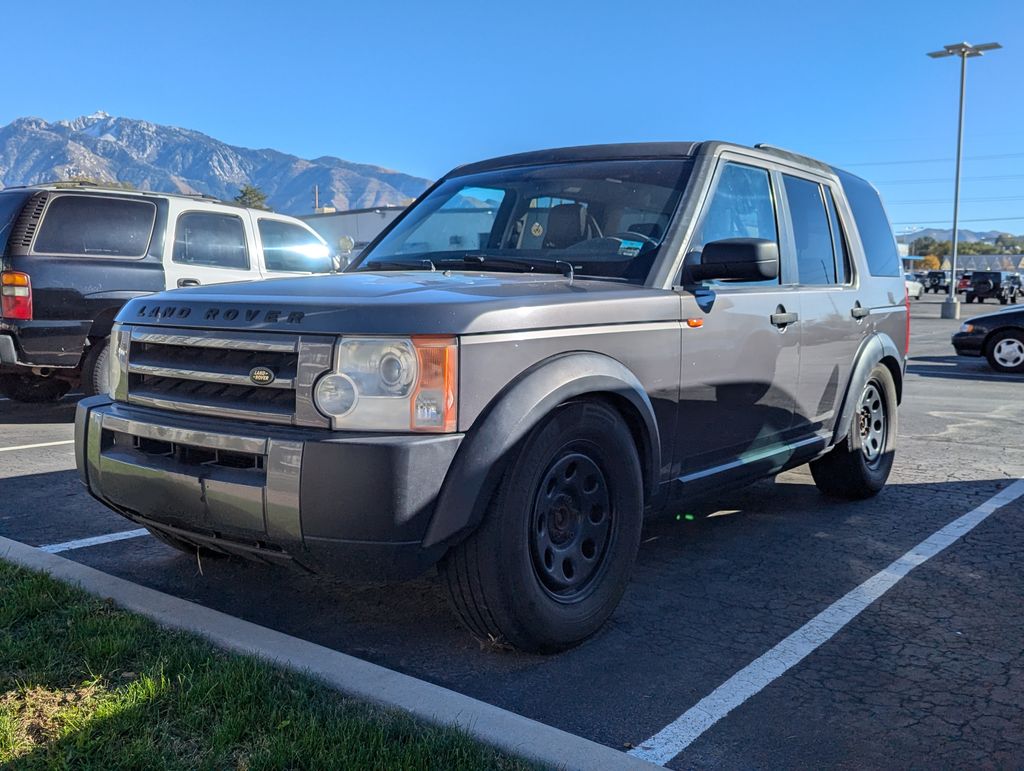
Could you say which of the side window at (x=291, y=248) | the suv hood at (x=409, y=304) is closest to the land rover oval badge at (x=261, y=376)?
the suv hood at (x=409, y=304)

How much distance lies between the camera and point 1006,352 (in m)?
14.6

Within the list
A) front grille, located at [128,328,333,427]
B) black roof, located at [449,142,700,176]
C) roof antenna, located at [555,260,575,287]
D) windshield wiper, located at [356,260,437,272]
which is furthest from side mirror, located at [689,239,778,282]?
front grille, located at [128,328,333,427]

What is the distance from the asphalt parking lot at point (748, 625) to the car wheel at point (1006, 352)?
Result: 32.4 ft

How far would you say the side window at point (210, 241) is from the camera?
29.2 feet

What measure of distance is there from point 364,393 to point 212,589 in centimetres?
158

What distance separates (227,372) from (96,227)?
613 centimetres

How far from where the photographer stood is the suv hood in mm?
2855

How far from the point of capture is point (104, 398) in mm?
3609

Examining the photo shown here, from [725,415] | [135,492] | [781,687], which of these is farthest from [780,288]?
[135,492]

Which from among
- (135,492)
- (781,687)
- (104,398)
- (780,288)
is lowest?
(781,687)

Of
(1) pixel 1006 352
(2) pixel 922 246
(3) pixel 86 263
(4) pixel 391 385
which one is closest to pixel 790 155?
(4) pixel 391 385

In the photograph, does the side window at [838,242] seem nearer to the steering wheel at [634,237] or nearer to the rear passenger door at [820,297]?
the rear passenger door at [820,297]

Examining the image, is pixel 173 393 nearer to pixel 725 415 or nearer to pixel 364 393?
pixel 364 393

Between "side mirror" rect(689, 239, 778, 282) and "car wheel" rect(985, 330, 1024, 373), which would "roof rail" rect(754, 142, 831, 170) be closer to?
"side mirror" rect(689, 239, 778, 282)
